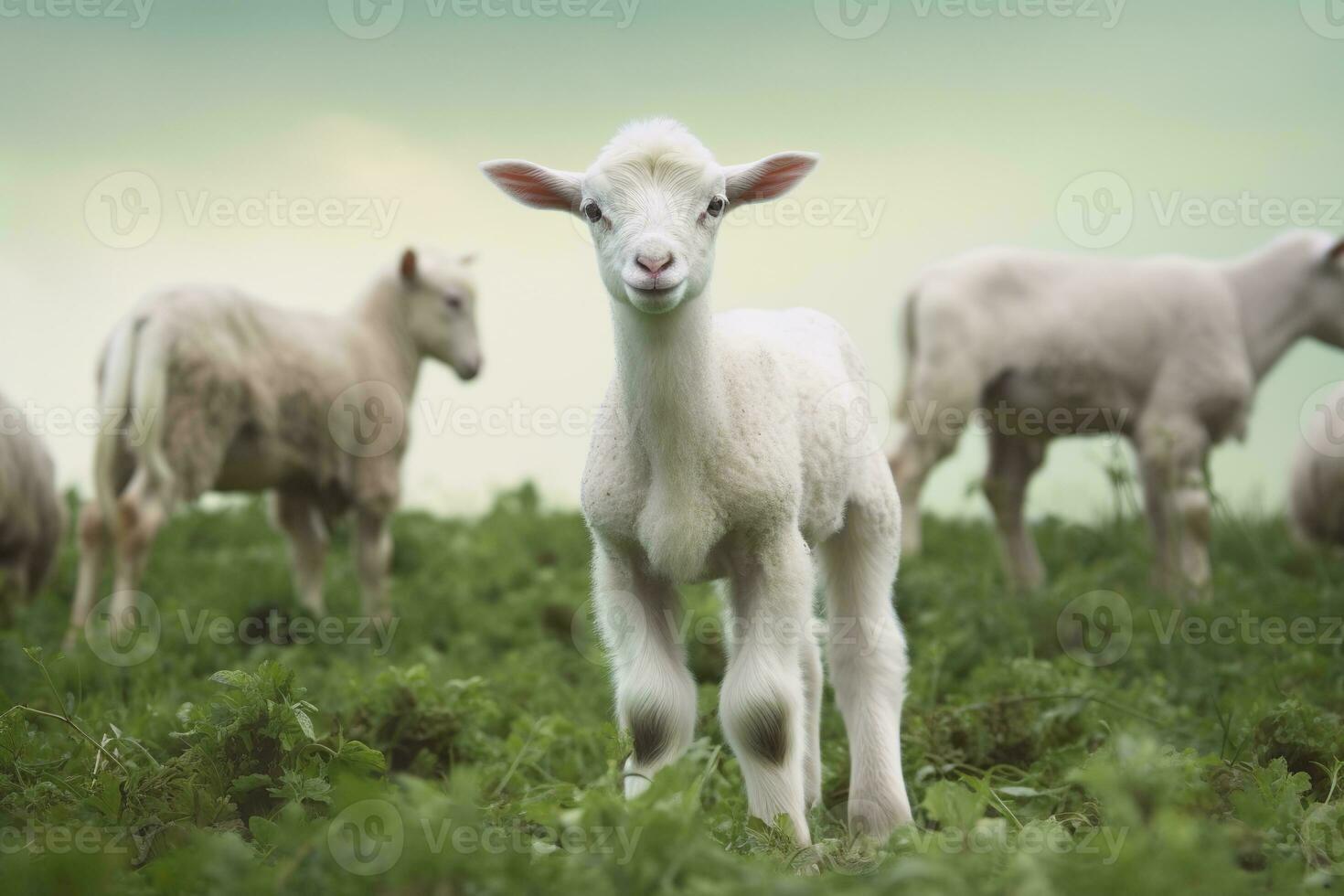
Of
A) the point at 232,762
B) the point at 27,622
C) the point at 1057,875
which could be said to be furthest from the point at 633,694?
the point at 27,622

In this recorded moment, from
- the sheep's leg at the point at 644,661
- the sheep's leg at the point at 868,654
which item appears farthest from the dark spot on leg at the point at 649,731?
the sheep's leg at the point at 868,654

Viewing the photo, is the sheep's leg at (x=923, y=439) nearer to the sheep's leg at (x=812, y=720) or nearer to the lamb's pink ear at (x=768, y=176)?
the sheep's leg at (x=812, y=720)

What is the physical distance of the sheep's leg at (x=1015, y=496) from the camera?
10.1 meters

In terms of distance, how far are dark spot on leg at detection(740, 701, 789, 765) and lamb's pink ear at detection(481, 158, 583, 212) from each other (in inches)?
69.6

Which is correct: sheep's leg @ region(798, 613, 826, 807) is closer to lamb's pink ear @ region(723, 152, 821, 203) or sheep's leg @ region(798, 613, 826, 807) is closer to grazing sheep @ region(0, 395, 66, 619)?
lamb's pink ear @ region(723, 152, 821, 203)

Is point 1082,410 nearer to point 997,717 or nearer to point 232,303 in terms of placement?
point 997,717

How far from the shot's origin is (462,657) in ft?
26.7

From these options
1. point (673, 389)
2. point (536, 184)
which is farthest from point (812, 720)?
point (536, 184)

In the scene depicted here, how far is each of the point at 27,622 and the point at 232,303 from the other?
2.51 meters

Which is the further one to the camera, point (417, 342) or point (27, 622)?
point (417, 342)

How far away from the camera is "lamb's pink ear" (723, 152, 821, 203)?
450 cm

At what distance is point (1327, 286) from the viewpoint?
10.2m

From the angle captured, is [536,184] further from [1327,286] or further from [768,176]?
[1327,286]

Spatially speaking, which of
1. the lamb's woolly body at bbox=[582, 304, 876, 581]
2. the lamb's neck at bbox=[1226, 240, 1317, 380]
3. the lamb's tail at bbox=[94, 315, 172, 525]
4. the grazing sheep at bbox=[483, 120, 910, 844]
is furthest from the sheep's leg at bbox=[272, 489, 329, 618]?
the lamb's neck at bbox=[1226, 240, 1317, 380]
